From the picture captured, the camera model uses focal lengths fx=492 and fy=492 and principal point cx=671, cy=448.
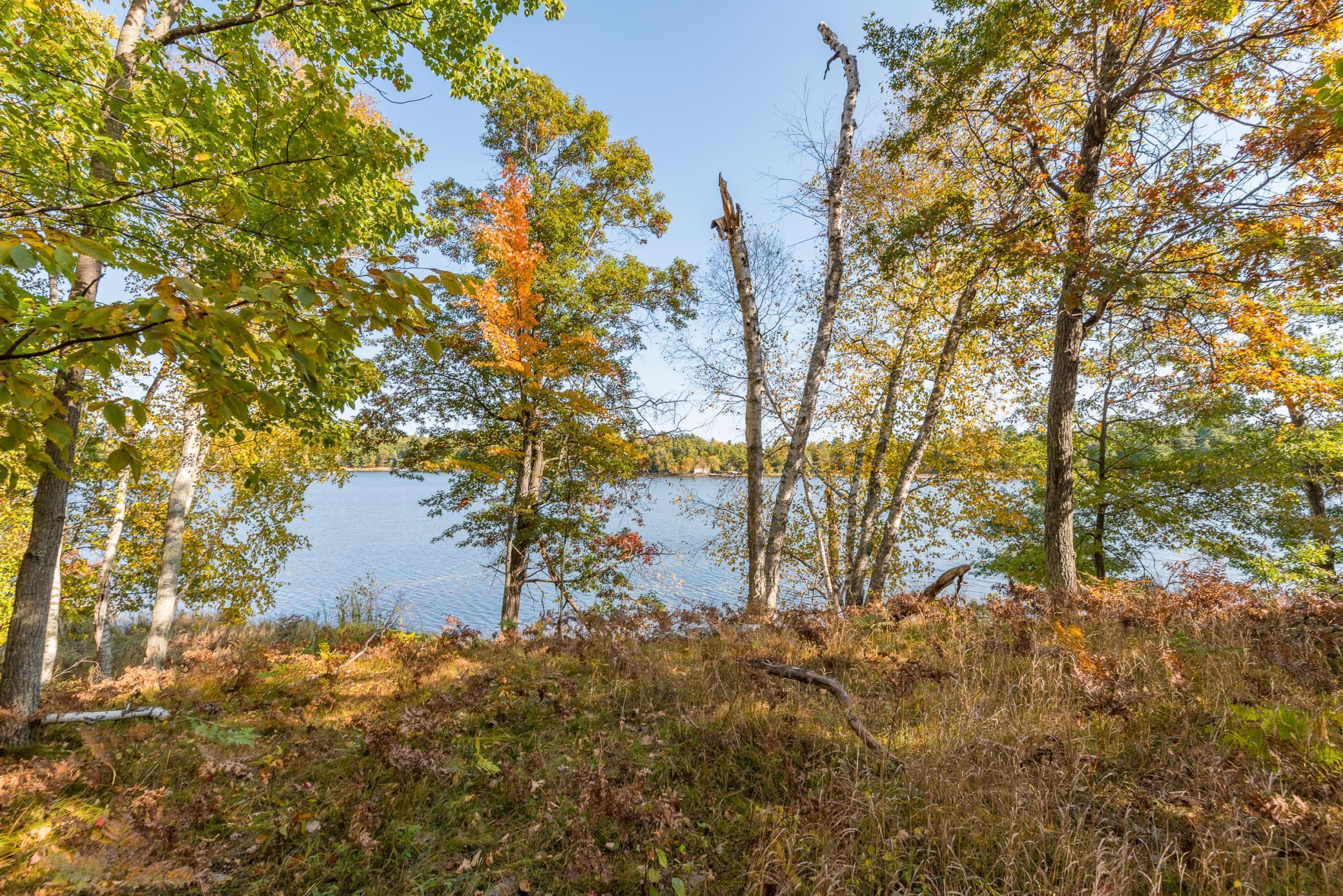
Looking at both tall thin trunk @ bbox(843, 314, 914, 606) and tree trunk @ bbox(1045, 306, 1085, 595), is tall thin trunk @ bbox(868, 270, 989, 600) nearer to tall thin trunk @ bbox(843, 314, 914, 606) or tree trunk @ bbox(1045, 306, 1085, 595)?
tall thin trunk @ bbox(843, 314, 914, 606)

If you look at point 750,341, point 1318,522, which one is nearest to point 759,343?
point 750,341

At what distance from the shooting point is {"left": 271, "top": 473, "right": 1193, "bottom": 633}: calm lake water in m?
15.7

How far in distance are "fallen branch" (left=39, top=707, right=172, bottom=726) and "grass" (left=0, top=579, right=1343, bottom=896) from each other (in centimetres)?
15

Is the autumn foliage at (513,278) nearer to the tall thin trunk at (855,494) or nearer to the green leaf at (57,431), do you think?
the green leaf at (57,431)

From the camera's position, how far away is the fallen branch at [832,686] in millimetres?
3346

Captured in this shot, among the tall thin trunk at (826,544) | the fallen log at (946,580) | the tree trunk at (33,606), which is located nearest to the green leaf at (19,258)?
the tree trunk at (33,606)

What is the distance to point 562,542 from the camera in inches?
429

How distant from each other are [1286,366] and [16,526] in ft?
71.2

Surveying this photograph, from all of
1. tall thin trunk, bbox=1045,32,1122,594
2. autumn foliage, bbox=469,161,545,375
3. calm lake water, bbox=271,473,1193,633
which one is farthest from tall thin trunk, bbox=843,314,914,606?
autumn foliage, bbox=469,161,545,375

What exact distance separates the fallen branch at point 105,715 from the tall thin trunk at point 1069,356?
9.84 m

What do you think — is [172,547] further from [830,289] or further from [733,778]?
[830,289]

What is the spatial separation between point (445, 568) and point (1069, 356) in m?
24.5

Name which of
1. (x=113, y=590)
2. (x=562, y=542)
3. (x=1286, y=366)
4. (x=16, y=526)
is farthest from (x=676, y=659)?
(x=113, y=590)

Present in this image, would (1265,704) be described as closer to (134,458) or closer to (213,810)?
(134,458)
